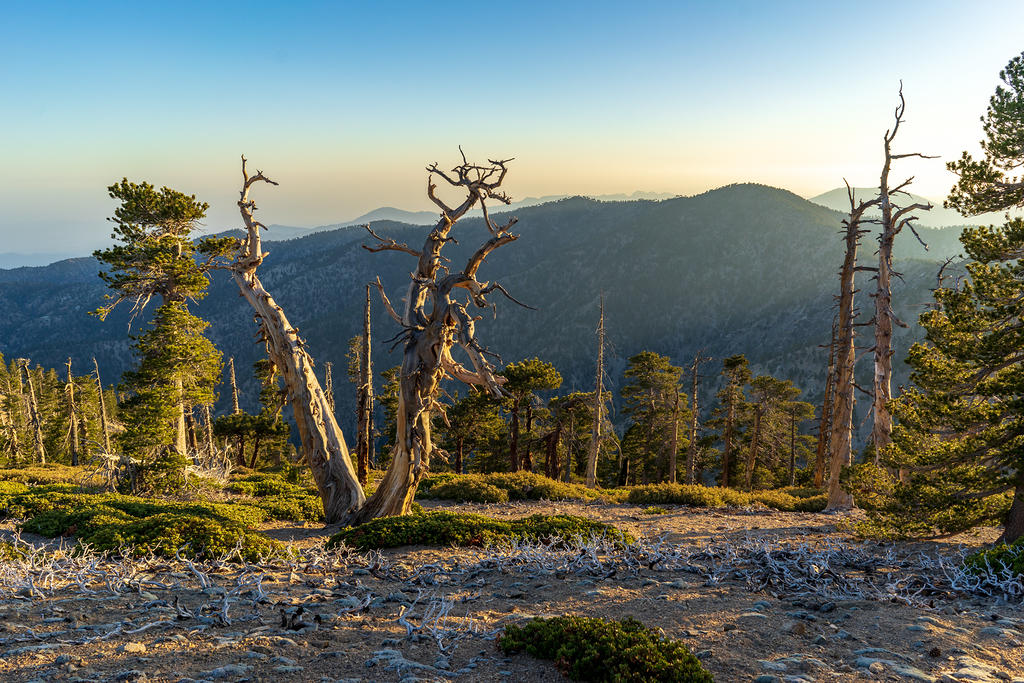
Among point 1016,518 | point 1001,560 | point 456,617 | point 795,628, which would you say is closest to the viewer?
point 795,628

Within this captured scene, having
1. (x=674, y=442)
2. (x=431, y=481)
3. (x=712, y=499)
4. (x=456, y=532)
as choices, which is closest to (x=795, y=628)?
(x=456, y=532)

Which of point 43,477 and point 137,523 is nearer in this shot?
point 137,523

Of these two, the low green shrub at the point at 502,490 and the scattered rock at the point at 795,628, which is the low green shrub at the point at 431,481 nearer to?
the low green shrub at the point at 502,490

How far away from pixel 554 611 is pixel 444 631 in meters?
1.65

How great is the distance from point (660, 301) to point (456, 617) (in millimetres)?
151307

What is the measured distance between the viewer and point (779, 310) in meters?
128

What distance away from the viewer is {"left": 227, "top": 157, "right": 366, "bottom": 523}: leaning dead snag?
48.6ft

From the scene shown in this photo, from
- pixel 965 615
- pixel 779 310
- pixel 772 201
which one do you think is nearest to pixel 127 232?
pixel 965 615

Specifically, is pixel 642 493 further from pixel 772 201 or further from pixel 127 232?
pixel 772 201

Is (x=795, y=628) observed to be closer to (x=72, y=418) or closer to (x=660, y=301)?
(x=72, y=418)

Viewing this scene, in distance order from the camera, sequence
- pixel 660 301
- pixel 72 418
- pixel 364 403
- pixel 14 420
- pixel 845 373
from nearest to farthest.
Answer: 1. pixel 845 373
2. pixel 364 403
3. pixel 72 418
4. pixel 14 420
5. pixel 660 301

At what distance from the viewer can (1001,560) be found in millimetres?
7777

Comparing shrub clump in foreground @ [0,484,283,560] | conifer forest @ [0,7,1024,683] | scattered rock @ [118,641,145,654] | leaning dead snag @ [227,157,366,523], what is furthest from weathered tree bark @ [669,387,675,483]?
scattered rock @ [118,641,145,654]

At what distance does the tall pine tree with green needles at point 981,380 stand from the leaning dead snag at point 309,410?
42.5 ft
